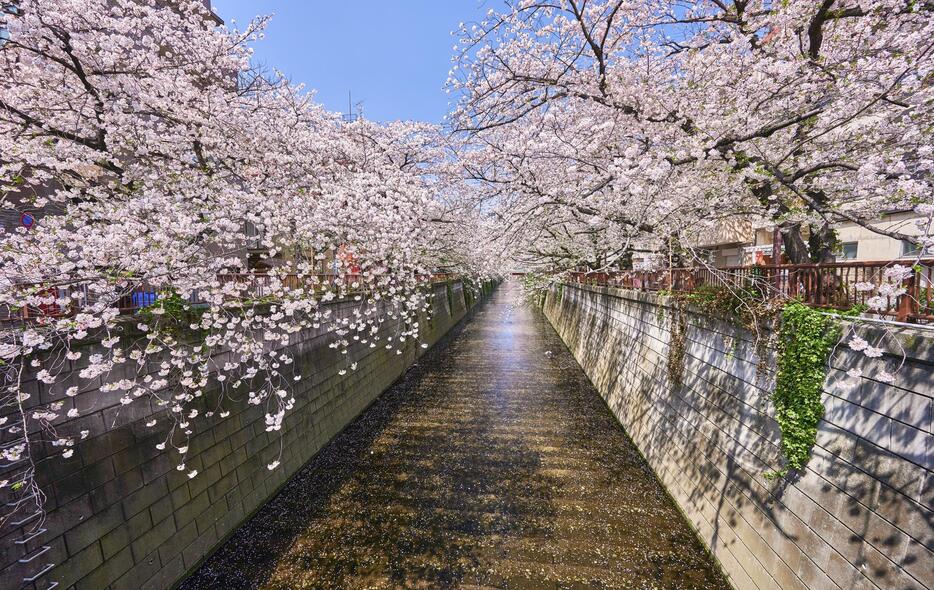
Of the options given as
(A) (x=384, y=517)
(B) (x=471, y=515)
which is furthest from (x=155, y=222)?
(B) (x=471, y=515)

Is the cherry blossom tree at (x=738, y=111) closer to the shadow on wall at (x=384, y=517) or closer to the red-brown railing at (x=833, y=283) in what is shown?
the red-brown railing at (x=833, y=283)

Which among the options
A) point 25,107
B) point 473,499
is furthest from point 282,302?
point 473,499

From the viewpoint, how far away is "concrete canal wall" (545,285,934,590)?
3.47 metres

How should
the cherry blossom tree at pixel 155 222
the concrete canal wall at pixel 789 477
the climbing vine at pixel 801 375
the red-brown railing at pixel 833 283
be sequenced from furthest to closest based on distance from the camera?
the climbing vine at pixel 801 375, the cherry blossom tree at pixel 155 222, the red-brown railing at pixel 833 283, the concrete canal wall at pixel 789 477

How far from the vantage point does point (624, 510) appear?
7586 mm

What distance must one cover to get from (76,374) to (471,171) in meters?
9.32

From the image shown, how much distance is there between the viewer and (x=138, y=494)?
5.15 metres

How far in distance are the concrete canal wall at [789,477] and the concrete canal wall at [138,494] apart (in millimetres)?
7970

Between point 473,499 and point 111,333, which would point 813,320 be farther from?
point 111,333

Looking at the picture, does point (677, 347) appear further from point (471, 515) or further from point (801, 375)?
point (471, 515)

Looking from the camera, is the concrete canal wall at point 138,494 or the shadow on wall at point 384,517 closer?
the concrete canal wall at point 138,494

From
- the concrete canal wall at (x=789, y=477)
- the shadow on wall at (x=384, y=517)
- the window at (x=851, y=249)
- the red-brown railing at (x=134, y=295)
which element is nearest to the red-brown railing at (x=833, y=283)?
the concrete canal wall at (x=789, y=477)

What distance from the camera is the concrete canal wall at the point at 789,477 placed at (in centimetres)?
347

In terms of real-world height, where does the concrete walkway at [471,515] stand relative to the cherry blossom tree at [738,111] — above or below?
below
